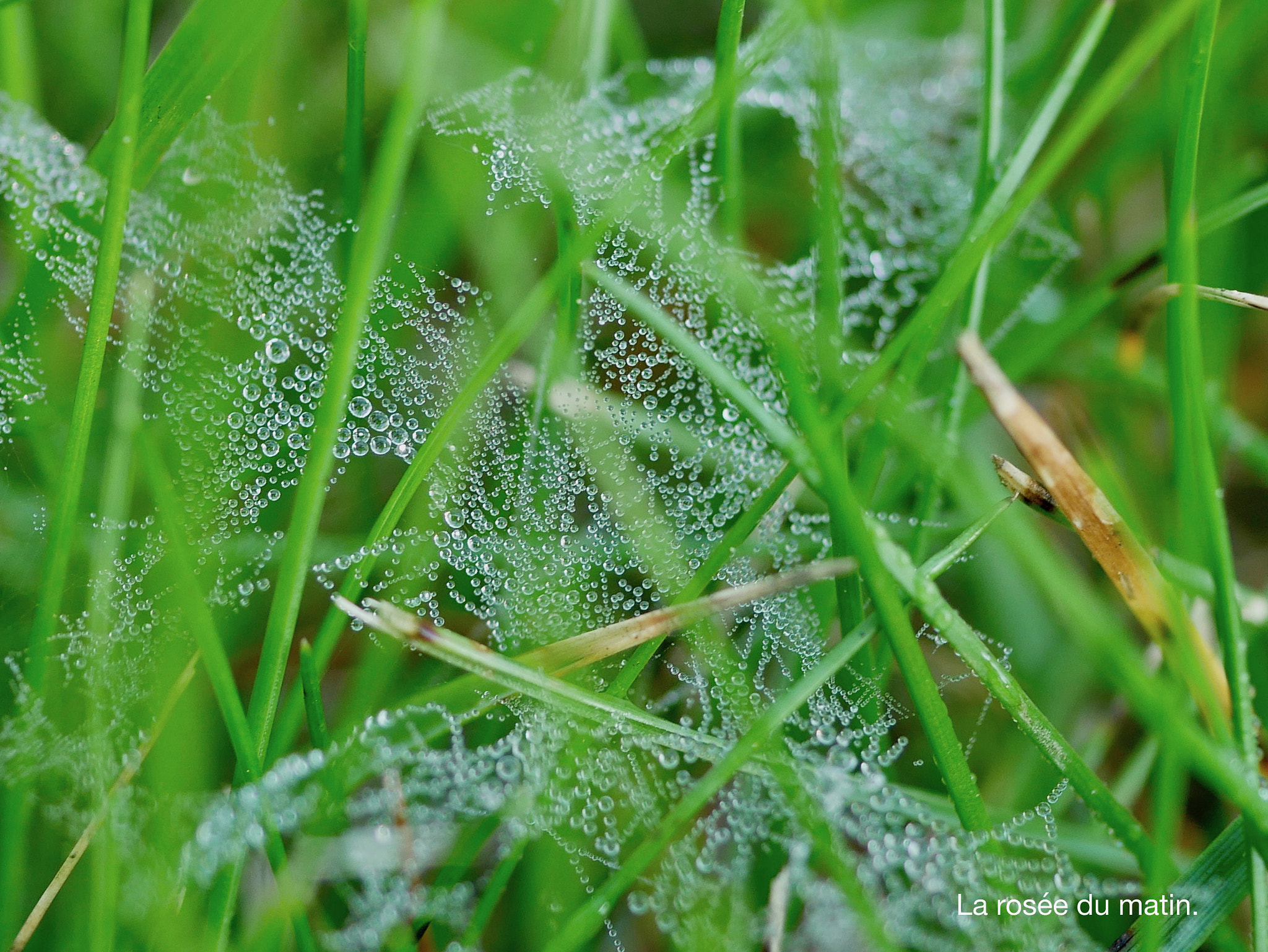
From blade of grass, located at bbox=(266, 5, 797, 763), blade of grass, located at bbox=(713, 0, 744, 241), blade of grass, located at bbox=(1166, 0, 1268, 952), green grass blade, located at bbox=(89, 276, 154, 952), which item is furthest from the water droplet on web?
blade of grass, located at bbox=(1166, 0, 1268, 952)

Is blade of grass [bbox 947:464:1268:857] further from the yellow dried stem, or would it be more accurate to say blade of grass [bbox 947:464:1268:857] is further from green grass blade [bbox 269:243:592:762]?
green grass blade [bbox 269:243:592:762]

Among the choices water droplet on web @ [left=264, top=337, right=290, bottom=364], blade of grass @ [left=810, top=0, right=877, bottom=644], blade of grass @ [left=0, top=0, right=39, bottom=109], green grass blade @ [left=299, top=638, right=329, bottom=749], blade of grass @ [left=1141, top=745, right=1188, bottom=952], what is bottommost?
green grass blade @ [left=299, top=638, right=329, bottom=749]

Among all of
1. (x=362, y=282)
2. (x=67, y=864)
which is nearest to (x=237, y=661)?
(x=67, y=864)

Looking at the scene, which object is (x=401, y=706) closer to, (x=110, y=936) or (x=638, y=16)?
(x=110, y=936)

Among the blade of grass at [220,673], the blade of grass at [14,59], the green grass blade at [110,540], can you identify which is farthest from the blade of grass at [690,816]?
the blade of grass at [14,59]

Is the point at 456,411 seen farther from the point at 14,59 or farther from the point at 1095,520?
the point at 14,59

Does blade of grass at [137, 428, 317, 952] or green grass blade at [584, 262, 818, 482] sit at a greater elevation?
green grass blade at [584, 262, 818, 482]
